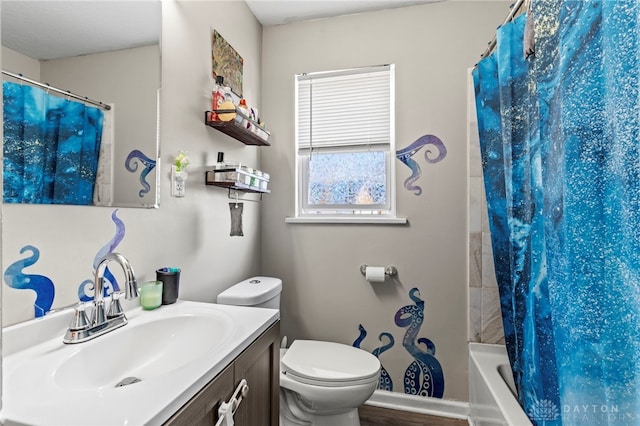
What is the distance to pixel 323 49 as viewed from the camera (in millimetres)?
1998

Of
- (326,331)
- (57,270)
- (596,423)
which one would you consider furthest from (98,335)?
(326,331)

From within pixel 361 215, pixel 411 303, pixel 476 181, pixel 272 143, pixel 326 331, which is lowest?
pixel 326 331

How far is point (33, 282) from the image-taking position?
79 centimetres

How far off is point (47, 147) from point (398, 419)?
1.99 meters

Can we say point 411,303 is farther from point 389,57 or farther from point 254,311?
point 389,57

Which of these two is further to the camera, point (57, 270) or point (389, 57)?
point (389, 57)

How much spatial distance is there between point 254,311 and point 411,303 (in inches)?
43.2

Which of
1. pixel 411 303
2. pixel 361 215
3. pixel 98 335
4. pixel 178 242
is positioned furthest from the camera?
pixel 361 215

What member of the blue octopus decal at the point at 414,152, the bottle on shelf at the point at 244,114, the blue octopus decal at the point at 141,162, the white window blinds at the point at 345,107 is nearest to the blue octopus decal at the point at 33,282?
the blue octopus decal at the point at 141,162

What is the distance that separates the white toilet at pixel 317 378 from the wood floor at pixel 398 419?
0.89ft

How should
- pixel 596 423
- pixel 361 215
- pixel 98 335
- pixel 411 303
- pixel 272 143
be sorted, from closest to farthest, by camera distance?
pixel 596 423, pixel 98 335, pixel 411 303, pixel 361 215, pixel 272 143

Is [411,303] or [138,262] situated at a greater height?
[138,262]

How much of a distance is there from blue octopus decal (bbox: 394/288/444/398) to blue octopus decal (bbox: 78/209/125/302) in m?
1.46

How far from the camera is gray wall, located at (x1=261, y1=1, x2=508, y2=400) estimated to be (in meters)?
1.78
